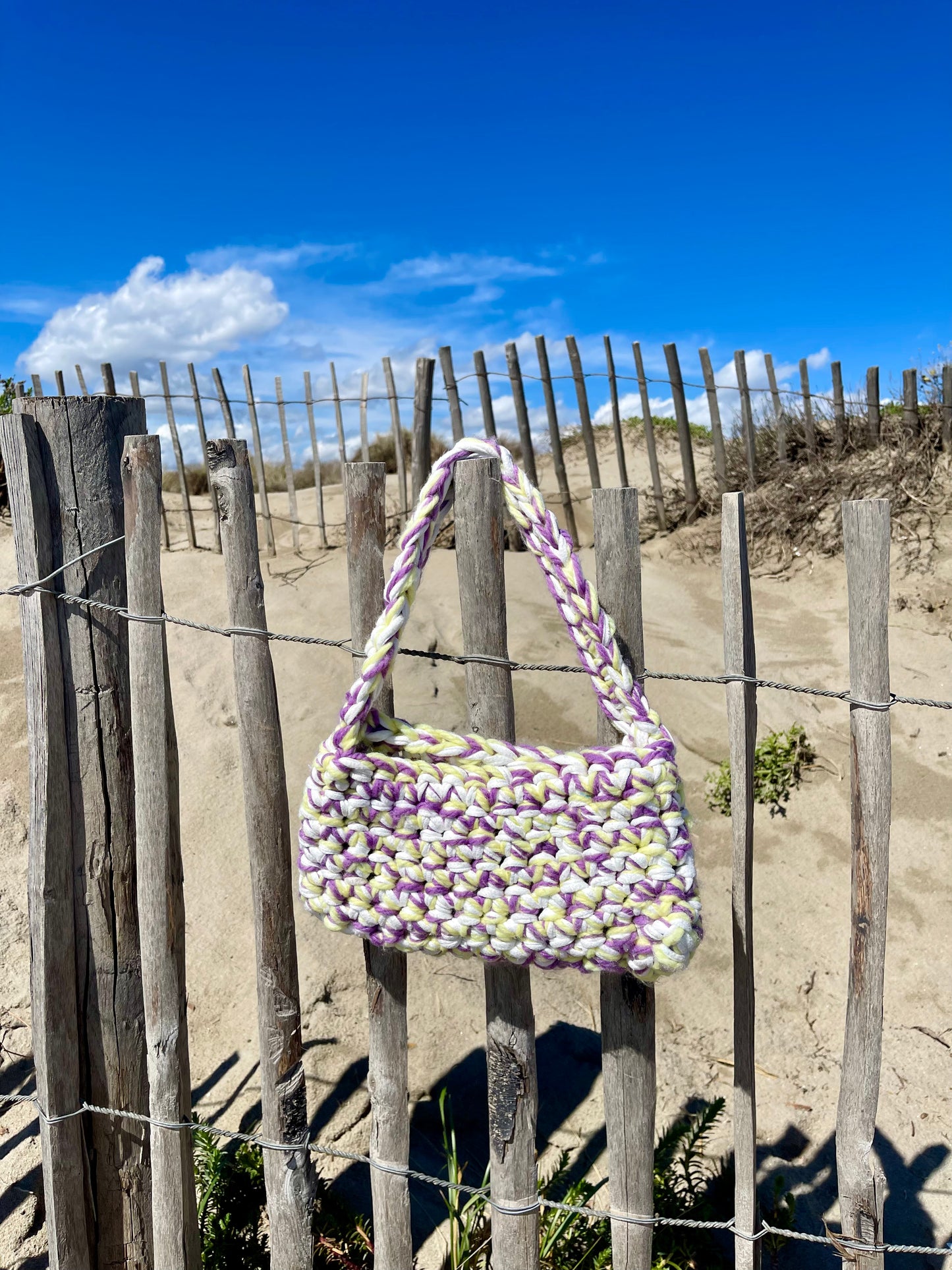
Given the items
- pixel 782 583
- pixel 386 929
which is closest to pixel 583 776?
pixel 386 929

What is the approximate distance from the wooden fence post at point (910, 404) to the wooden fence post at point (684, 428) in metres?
2.25

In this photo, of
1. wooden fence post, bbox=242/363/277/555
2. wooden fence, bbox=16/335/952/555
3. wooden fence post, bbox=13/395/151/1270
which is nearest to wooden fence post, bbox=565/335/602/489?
wooden fence, bbox=16/335/952/555

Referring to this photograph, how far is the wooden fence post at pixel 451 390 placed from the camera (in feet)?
27.6

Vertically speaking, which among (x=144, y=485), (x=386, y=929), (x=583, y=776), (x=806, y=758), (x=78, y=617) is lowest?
(x=806, y=758)

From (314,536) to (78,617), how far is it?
7.53 meters

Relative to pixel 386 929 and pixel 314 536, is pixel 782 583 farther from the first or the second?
pixel 386 929

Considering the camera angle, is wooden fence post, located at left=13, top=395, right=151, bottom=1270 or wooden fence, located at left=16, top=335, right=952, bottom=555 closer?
wooden fence post, located at left=13, top=395, right=151, bottom=1270

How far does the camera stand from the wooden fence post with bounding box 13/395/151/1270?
84.7 inches

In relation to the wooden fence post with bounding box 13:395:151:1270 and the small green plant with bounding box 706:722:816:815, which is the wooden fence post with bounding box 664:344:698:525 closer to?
the small green plant with bounding box 706:722:816:815

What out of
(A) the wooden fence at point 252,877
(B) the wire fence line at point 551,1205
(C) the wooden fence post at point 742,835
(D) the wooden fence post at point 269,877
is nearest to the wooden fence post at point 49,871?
(A) the wooden fence at point 252,877

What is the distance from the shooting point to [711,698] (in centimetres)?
609

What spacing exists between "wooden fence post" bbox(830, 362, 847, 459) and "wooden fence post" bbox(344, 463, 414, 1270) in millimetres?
9024

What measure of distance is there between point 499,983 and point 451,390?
7.38 m

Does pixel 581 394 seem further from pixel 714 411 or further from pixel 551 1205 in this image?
pixel 551 1205
